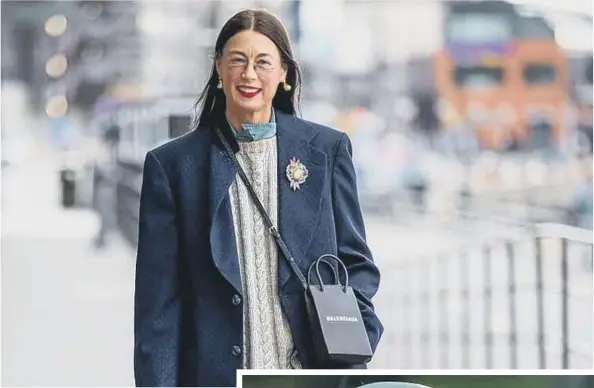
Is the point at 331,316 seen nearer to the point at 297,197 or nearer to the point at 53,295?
the point at 297,197

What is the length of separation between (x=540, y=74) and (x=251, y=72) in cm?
102

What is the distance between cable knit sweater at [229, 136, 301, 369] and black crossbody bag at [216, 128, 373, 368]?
0.02 m

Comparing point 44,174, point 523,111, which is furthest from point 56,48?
point 523,111

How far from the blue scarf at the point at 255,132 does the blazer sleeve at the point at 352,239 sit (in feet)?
0.49

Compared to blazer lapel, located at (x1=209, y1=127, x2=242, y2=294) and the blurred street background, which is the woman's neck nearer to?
blazer lapel, located at (x1=209, y1=127, x2=242, y2=294)

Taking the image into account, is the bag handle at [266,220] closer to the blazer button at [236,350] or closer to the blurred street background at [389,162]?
the blazer button at [236,350]

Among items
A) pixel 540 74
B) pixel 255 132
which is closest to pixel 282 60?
pixel 255 132

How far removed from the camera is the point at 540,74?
115 inches

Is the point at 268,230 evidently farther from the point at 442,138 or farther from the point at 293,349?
the point at 442,138

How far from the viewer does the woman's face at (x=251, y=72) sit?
226cm

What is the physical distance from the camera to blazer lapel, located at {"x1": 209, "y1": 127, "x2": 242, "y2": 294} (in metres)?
2.18

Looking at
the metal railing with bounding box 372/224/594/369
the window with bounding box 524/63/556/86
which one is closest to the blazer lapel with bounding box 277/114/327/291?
the metal railing with bounding box 372/224/594/369

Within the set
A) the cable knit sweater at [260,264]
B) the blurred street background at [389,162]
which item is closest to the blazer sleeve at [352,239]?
the cable knit sweater at [260,264]

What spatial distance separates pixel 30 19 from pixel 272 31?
34.9 inches
